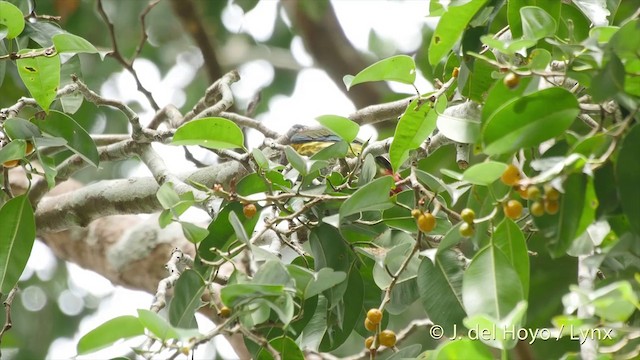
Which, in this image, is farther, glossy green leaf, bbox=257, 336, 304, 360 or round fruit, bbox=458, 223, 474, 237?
glossy green leaf, bbox=257, 336, 304, 360

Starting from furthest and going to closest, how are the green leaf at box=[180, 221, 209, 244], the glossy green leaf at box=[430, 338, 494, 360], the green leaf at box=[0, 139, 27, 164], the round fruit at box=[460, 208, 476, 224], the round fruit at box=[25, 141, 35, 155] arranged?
the round fruit at box=[25, 141, 35, 155] → the green leaf at box=[0, 139, 27, 164] → the green leaf at box=[180, 221, 209, 244] → the round fruit at box=[460, 208, 476, 224] → the glossy green leaf at box=[430, 338, 494, 360]

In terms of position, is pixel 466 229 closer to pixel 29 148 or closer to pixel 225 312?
pixel 225 312

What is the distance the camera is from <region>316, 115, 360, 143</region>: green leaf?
4.04ft

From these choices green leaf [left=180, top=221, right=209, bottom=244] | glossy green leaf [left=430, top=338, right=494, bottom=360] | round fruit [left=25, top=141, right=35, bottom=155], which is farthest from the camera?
round fruit [left=25, top=141, right=35, bottom=155]

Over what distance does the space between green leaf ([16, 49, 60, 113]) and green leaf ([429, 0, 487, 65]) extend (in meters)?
0.67

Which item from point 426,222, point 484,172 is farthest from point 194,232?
point 484,172

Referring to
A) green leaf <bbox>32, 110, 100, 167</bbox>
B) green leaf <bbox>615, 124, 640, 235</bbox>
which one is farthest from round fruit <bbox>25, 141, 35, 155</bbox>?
green leaf <bbox>615, 124, 640, 235</bbox>

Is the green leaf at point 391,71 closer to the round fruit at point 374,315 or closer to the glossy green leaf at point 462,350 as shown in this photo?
the round fruit at point 374,315

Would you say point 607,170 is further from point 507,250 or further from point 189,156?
point 189,156

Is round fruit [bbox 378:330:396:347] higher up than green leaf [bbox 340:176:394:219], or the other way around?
green leaf [bbox 340:176:394:219]

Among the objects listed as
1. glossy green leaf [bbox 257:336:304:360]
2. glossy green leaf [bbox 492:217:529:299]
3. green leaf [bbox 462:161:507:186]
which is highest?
green leaf [bbox 462:161:507:186]

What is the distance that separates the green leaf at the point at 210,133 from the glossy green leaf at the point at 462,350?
508 millimetres

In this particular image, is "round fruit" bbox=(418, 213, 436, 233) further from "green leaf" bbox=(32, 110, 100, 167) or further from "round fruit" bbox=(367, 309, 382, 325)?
"green leaf" bbox=(32, 110, 100, 167)

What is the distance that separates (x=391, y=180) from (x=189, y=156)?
1.29 metres
